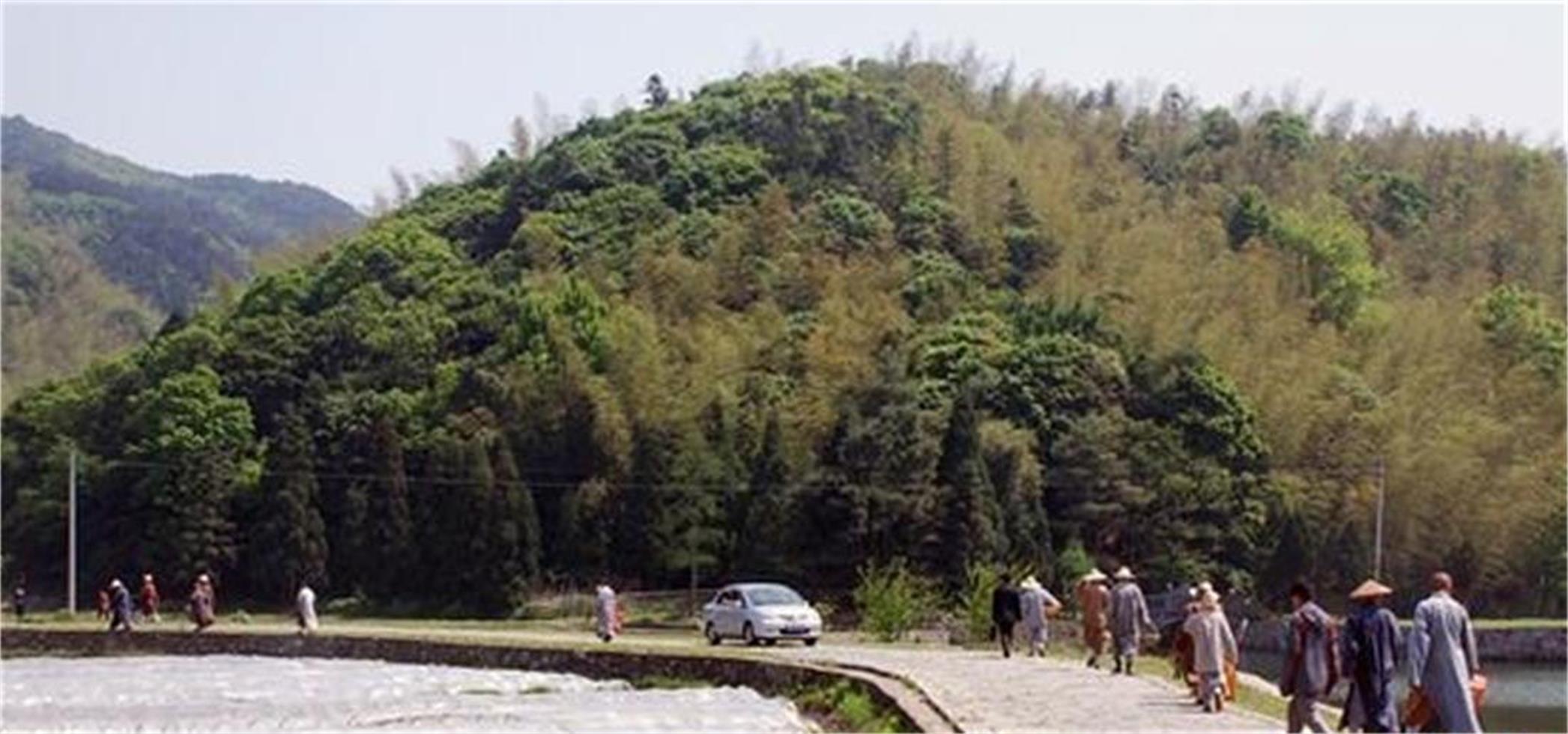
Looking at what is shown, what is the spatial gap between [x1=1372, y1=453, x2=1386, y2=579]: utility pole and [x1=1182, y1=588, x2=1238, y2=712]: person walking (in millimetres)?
47538

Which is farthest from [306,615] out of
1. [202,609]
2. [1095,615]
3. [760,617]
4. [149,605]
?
[1095,615]

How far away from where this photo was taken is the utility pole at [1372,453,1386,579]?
68.4 meters

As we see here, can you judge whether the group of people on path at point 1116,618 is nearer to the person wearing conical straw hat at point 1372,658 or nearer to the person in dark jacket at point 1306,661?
the person in dark jacket at point 1306,661

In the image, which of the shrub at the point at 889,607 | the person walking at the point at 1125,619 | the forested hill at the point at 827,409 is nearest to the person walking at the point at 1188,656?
the person walking at the point at 1125,619

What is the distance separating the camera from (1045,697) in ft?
79.4

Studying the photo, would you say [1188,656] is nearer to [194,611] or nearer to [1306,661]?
[1306,661]

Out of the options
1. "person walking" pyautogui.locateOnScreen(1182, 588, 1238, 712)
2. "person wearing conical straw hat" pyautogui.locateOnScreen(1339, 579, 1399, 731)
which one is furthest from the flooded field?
"person wearing conical straw hat" pyautogui.locateOnScreen(1339, 579, 1399, 731)

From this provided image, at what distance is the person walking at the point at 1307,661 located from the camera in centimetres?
1814

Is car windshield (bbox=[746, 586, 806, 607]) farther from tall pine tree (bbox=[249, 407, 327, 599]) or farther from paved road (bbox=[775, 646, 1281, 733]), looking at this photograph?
tall pine tree (bbox=[249, 407, 327, 599])

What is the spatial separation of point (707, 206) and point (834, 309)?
21.2m

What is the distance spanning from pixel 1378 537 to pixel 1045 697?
1825 inches

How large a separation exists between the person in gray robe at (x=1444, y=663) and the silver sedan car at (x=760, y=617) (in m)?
22.7

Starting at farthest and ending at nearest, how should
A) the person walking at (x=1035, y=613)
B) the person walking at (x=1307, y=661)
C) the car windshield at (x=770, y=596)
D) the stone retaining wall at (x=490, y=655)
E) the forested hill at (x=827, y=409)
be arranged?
1. the forested hill at (x=827, y=409)
2. the car windshield at (x=770, y=596)
3. the person walking at (x=1035, y=613)
4. the stone retaining wall at (x=490, y=655)
5. the person walking at (x=1307, y=661)

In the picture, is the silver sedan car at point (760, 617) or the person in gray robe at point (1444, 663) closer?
the person in gray robe at point (1444, 663)
